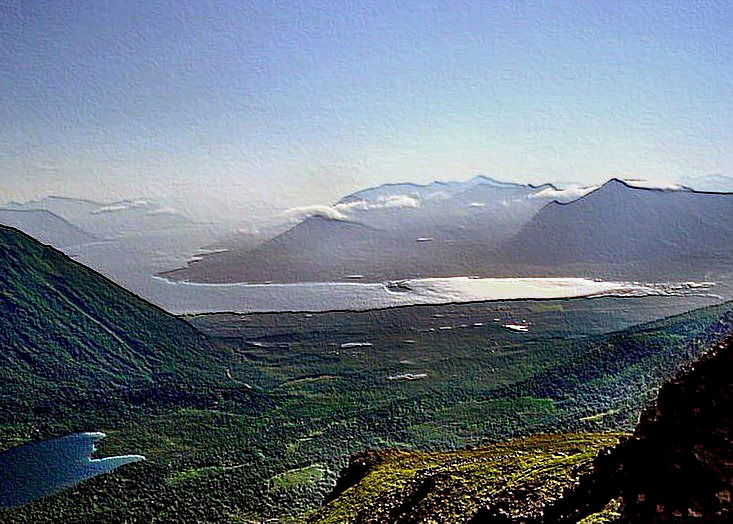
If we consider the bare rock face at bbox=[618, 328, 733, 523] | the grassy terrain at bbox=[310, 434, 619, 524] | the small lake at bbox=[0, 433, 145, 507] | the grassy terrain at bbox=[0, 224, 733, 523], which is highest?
the bare rock face at bbox=[618, 328, 733, 523]

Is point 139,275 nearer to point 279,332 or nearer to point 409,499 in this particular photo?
point 279,332

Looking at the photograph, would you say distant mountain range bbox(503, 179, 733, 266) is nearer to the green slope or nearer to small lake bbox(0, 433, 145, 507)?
the green slope

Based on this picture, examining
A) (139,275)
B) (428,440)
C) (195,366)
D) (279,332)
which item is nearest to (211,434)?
(428,440)

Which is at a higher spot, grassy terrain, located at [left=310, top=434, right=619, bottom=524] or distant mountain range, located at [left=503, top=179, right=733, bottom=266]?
distant mountain range, located at [left=503, top=179, right=733, bottom=266]

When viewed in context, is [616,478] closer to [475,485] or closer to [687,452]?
[687,452]

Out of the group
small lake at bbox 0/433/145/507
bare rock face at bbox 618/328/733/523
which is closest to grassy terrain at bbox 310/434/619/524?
bare rock face at bbox 618/328/733/523

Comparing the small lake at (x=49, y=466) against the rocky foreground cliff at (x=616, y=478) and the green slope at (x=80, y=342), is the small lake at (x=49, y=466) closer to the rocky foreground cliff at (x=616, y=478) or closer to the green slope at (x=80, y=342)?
the green slope at (x=80, y=342)

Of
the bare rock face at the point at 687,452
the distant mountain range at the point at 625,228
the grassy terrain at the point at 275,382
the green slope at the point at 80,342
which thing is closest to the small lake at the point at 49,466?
the grassy terrain at the point at 275,382
